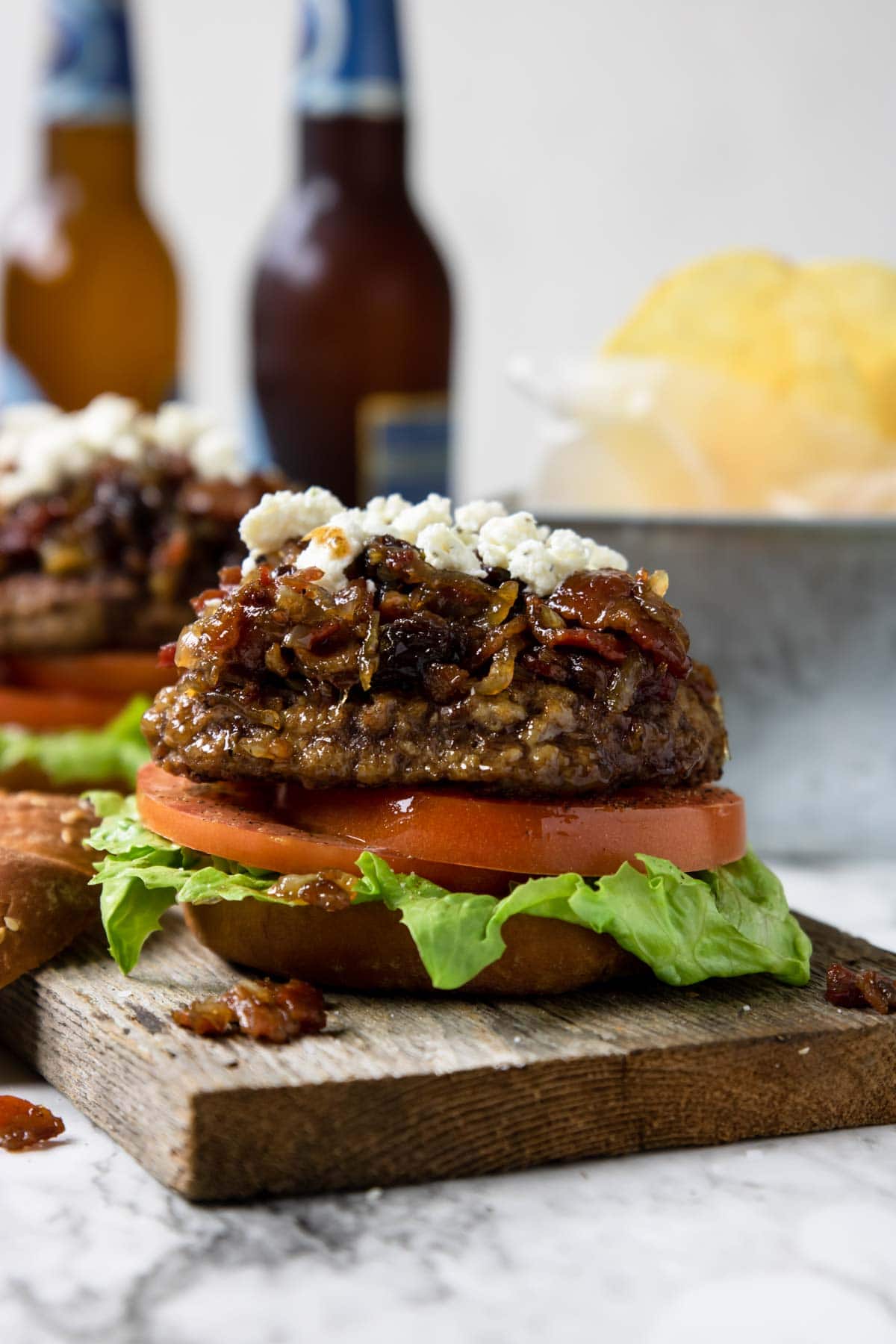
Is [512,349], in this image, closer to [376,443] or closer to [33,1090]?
[376,443]

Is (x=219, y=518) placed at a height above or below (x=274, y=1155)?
above

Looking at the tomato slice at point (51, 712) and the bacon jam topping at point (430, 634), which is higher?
the bacon jam topping at point (430, 634)

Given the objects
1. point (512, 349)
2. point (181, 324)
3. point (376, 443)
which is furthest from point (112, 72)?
point (512, 349)

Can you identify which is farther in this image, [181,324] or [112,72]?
[181,324]

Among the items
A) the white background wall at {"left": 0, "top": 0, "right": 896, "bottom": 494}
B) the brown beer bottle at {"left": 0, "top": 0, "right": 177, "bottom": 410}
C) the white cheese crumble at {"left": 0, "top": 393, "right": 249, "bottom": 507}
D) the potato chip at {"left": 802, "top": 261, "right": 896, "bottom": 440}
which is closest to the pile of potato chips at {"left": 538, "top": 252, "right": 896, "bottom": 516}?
the potato chip at {"left": 802, "top": 261, "right": 896, "bottom": 440}

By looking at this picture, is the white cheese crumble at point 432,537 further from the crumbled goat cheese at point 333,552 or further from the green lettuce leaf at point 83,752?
the green lettuce leaf at point 83,752

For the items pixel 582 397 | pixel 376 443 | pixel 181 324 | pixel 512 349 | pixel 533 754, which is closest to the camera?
pixel 533 754

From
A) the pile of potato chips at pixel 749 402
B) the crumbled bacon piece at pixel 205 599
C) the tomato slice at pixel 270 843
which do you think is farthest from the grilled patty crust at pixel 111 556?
the tomato slice at pixel 270 843
